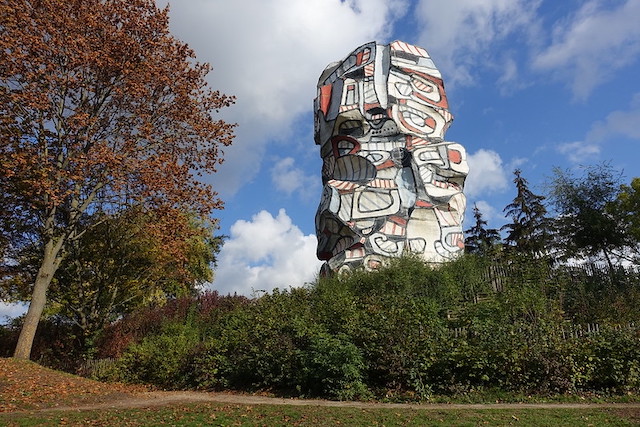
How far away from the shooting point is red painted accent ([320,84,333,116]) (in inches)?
974

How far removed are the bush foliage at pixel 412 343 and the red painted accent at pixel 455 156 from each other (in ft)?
21.6

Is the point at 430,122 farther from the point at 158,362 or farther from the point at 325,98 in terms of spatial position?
the point at 158,362

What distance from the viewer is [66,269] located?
18.7m

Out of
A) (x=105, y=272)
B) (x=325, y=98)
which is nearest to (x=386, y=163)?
(x=325, y=98)

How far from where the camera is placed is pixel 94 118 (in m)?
13.3

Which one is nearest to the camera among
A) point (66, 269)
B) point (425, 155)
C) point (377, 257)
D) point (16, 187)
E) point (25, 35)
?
point (25, 35)

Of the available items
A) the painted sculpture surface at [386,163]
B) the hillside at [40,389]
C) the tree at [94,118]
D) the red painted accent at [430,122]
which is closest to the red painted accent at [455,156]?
the painted sculpture surface at [386,163]

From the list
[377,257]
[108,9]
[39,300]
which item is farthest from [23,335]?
[377,257]

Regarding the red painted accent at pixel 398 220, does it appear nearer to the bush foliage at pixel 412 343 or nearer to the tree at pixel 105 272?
the bush foliage at pixel 412 343

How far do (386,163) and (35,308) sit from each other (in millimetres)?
14239

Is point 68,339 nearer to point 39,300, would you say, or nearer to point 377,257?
point 39,300

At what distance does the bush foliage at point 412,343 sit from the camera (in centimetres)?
995

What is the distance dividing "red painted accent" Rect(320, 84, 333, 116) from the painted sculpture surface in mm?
48

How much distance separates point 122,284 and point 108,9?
9.65m
